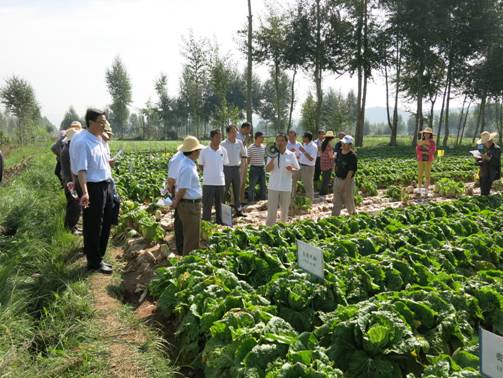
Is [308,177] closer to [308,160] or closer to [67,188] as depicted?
[308,160]

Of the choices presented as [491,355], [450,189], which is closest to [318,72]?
[450,189]

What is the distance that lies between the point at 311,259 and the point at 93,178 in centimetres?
297


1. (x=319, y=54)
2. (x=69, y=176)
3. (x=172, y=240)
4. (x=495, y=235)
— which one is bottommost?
(x=172, y=240)

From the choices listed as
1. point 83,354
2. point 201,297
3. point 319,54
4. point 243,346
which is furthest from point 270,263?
point 319,54

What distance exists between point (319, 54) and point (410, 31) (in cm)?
684

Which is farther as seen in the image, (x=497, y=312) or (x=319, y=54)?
(x=319, y=54)

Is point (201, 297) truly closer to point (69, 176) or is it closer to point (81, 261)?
point (81, 261)

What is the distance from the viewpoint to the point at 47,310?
4508 millimetres

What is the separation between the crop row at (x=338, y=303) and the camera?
3053 millimetres

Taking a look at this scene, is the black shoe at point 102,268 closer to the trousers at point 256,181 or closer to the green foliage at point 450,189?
the trousers at point 256,181

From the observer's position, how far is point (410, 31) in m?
31.9

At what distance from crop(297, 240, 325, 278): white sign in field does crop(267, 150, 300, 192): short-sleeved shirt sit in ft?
11.4

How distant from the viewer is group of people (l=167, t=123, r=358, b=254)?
581cm

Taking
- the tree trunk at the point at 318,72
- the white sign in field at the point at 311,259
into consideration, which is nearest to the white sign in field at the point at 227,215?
the white sign in field at the point at 311,259
